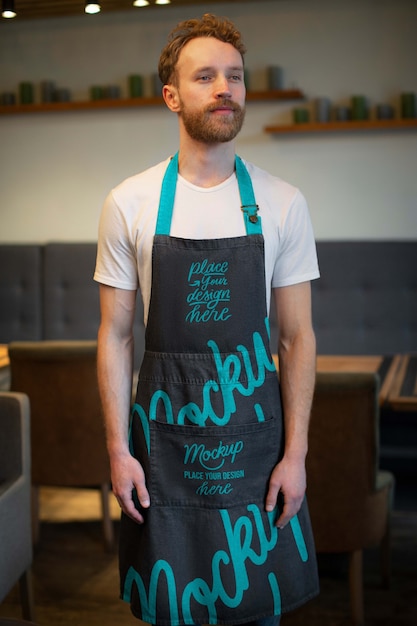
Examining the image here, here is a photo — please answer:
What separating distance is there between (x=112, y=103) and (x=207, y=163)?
326cm

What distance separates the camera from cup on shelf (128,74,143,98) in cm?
475

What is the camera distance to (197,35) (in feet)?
5.43

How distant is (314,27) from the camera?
14.9 ft

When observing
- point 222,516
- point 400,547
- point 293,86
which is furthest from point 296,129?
point 222,516

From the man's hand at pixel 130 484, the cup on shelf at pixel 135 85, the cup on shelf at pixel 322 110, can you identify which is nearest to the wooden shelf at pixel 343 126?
the cup on shelf at pixel 322 110

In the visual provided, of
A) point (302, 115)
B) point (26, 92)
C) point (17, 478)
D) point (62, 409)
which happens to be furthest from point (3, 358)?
point (302, 115)

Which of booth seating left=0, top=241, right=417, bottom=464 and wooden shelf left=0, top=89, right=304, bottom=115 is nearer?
booth seating left=0, top=241, right=417, bottom=464

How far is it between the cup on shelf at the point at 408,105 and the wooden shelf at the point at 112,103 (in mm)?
556

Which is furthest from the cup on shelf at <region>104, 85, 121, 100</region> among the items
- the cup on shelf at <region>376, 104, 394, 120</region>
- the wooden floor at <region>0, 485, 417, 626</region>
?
the wooden floor at <region>0, 485, 417, 626</region>

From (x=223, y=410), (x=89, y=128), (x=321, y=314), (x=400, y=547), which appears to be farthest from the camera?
(x=89, y=128)

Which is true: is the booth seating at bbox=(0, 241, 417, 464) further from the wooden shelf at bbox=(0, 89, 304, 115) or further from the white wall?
the wooden shelf at bbox=(0, 89, 304, 115)

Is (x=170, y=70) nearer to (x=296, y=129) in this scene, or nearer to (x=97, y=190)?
(x=296, y=129)

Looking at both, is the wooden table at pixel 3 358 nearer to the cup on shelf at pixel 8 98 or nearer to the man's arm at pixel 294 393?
the cup on shelf at pixel 8 98

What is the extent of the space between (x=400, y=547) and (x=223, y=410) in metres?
1.96
